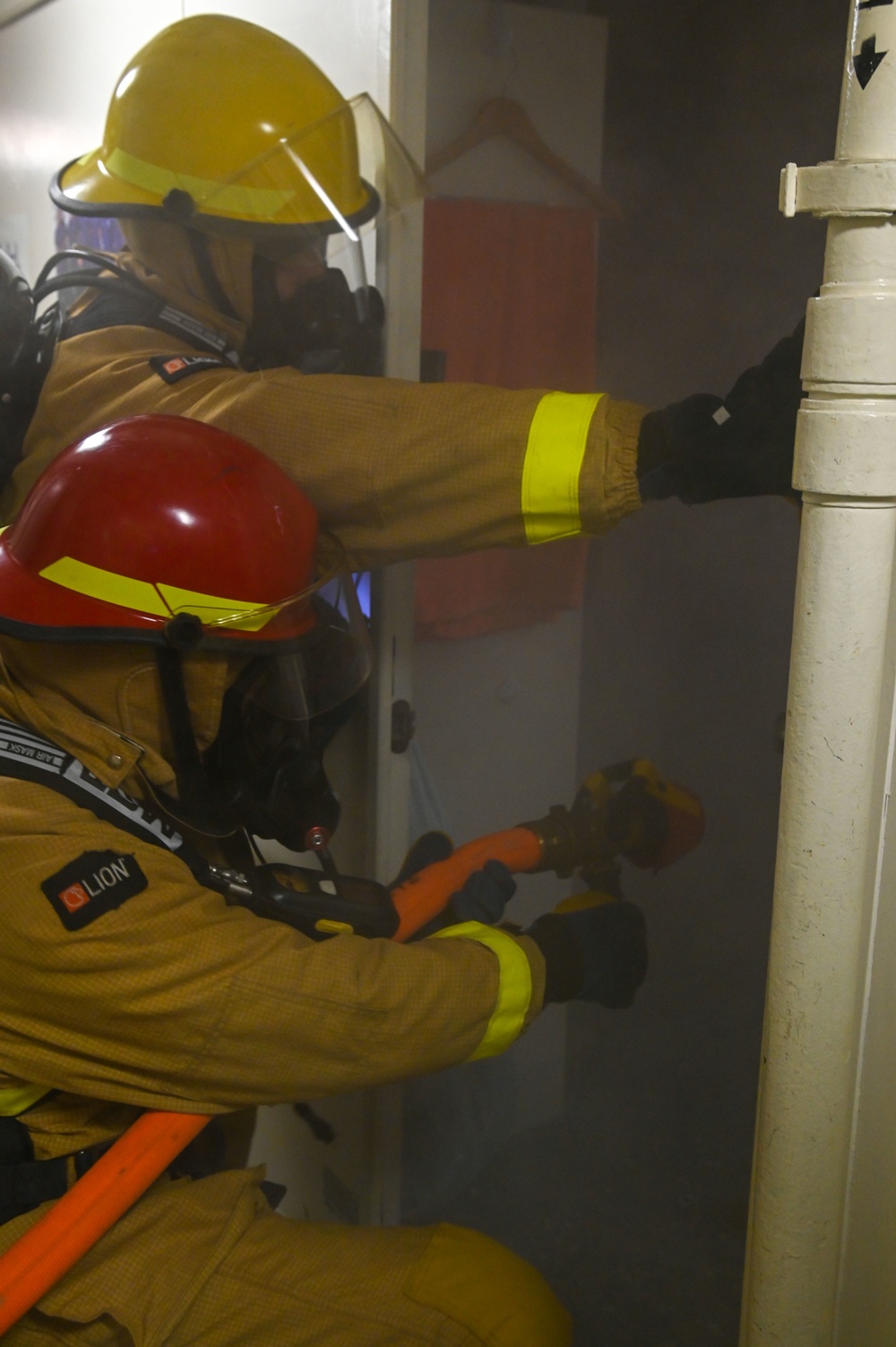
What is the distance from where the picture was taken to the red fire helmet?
1.08m

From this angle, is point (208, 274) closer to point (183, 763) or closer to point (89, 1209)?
point (183, 763)

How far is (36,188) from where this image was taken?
238 cm

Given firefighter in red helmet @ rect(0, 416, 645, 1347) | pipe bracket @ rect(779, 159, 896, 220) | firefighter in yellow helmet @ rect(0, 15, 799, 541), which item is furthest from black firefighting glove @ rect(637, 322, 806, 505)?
firefighter in red helmet @ rect(0, 416, 645, 1347)

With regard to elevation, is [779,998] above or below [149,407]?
below

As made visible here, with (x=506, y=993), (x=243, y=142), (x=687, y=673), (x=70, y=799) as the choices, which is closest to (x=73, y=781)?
(x=70, y=799)

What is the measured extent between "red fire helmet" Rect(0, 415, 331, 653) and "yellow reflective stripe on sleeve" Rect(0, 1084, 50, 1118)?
17.2 inches

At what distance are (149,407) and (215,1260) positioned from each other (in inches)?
35.2

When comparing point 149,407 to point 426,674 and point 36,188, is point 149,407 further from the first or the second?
point 36,188

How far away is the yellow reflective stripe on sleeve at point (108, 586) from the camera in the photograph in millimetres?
1081

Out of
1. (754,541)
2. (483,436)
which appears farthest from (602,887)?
(483,436)

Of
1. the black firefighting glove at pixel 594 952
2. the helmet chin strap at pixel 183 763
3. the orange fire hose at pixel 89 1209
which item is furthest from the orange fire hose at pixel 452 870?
the orange fire hose at pixel 89 1209

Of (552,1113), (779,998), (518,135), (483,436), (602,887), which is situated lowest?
(552,1113)

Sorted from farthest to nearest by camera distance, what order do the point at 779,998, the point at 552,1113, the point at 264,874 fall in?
the point at 552,1113, the point at 264,874, the point at 779,998

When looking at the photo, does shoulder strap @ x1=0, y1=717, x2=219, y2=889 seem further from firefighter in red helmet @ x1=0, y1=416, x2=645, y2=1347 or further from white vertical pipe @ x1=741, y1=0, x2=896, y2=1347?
white vertical pipe @ x1=741, y1=0, x2=896, y2=1347
